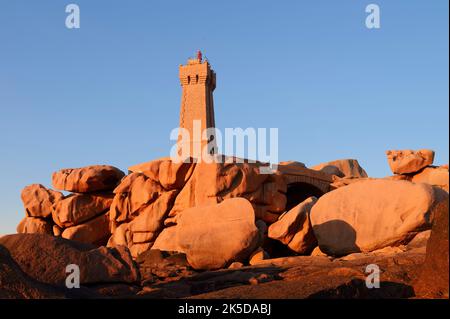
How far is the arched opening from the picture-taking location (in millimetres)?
24692

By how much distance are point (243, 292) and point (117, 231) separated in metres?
15.1

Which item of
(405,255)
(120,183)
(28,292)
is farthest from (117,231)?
(28,292)

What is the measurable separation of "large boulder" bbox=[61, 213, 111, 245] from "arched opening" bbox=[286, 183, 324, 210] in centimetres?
868

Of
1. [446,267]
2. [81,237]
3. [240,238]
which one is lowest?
[81,237]

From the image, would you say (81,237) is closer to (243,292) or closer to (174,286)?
(174,286)

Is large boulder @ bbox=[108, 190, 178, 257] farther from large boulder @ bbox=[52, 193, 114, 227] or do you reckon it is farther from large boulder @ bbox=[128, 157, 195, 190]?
large boulder @ bbox=[52, 193, 114, 227]

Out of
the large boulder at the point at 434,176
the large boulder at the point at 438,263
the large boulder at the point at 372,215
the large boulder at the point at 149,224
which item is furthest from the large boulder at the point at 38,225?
the large boulder at the point at 438,263

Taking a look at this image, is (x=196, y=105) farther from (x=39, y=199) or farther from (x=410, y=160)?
(x=410, y=160)

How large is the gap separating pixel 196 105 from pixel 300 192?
1942 centimetres

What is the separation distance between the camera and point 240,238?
1331 centimetres

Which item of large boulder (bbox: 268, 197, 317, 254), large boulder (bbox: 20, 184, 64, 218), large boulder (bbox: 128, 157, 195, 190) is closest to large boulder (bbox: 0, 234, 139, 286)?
large boulder (bbox: 268, 197, 317, 254)

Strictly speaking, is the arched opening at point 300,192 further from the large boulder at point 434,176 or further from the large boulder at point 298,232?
the large boulder at point 298,232

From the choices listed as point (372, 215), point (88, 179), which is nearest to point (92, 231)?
point (88, 179)

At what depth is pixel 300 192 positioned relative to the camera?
26.3m
